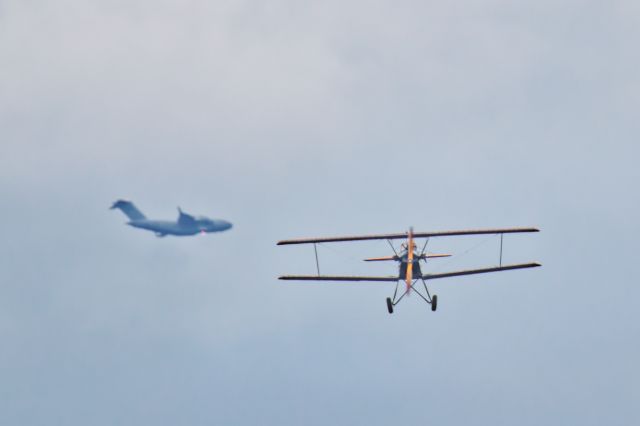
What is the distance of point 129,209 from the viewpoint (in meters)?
181

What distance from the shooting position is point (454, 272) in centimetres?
8338

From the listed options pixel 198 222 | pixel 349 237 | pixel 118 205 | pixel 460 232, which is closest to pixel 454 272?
pixel 460 232

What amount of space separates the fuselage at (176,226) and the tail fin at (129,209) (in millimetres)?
5146

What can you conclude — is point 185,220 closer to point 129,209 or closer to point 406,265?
point 129,209

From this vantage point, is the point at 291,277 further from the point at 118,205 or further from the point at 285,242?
the point at 118,205

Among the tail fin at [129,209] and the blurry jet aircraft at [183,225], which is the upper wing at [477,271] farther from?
the tail fin at [129,209]

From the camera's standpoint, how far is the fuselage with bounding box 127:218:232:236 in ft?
559

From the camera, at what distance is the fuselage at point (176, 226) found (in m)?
170

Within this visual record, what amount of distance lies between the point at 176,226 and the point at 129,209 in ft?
45.2

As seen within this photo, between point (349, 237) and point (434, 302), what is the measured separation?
885 cm

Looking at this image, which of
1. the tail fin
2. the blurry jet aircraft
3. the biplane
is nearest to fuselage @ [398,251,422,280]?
the biplane

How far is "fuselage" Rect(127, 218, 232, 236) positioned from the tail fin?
5146mm

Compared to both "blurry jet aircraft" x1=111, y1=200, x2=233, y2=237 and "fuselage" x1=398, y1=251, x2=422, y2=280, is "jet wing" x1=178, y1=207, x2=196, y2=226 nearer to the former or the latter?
"blurry jet aircraft" x1=111, y1=200, x2=233, y2=237

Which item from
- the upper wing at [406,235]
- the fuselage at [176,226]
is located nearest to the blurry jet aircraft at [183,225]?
the fuselage at [176,226]
